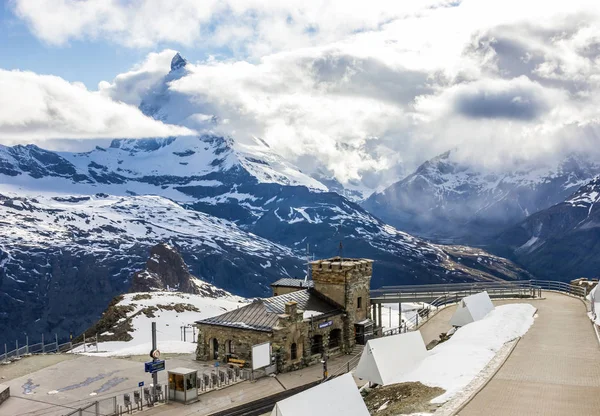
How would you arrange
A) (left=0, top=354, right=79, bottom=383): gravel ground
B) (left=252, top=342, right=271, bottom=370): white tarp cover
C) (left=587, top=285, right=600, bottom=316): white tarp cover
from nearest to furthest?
1. (left=252, top=342, right=271, bottom=370): white tarp cover
2. (left=0, top=354, right=79, bottom=383): gravel ground
3. (left=587, top=285, right=600, bottom=316): white tarp cover

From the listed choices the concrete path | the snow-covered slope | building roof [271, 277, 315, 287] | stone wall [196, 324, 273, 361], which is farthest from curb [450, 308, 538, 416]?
building roof [271, 277, 315, 287]

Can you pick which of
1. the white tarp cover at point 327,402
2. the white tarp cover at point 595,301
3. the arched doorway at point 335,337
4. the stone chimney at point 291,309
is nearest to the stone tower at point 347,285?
Answer: the arched doorway at point 335,337

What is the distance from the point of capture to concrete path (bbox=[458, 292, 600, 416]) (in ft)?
86.6

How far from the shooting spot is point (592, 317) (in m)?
48.5

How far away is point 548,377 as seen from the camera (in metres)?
31.8

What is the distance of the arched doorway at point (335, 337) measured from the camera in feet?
180

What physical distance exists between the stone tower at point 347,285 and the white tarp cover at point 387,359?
16.7m

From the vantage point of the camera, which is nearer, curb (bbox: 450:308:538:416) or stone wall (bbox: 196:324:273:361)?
curb (bbox: 450:308:538:416)

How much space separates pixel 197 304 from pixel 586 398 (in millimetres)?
67662

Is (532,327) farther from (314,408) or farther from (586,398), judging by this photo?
(314,408)

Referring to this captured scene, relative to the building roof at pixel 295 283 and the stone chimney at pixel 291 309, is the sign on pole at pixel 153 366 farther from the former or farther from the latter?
the building roof at pixel 295 283

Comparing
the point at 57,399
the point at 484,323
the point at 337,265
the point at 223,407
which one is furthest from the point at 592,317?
the point at 57,399

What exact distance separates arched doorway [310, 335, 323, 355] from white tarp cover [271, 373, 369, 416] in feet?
83.6

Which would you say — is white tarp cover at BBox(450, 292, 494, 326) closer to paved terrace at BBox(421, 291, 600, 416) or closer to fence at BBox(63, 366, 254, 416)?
paved terrace at BBox(421, 291, 600, 416)
